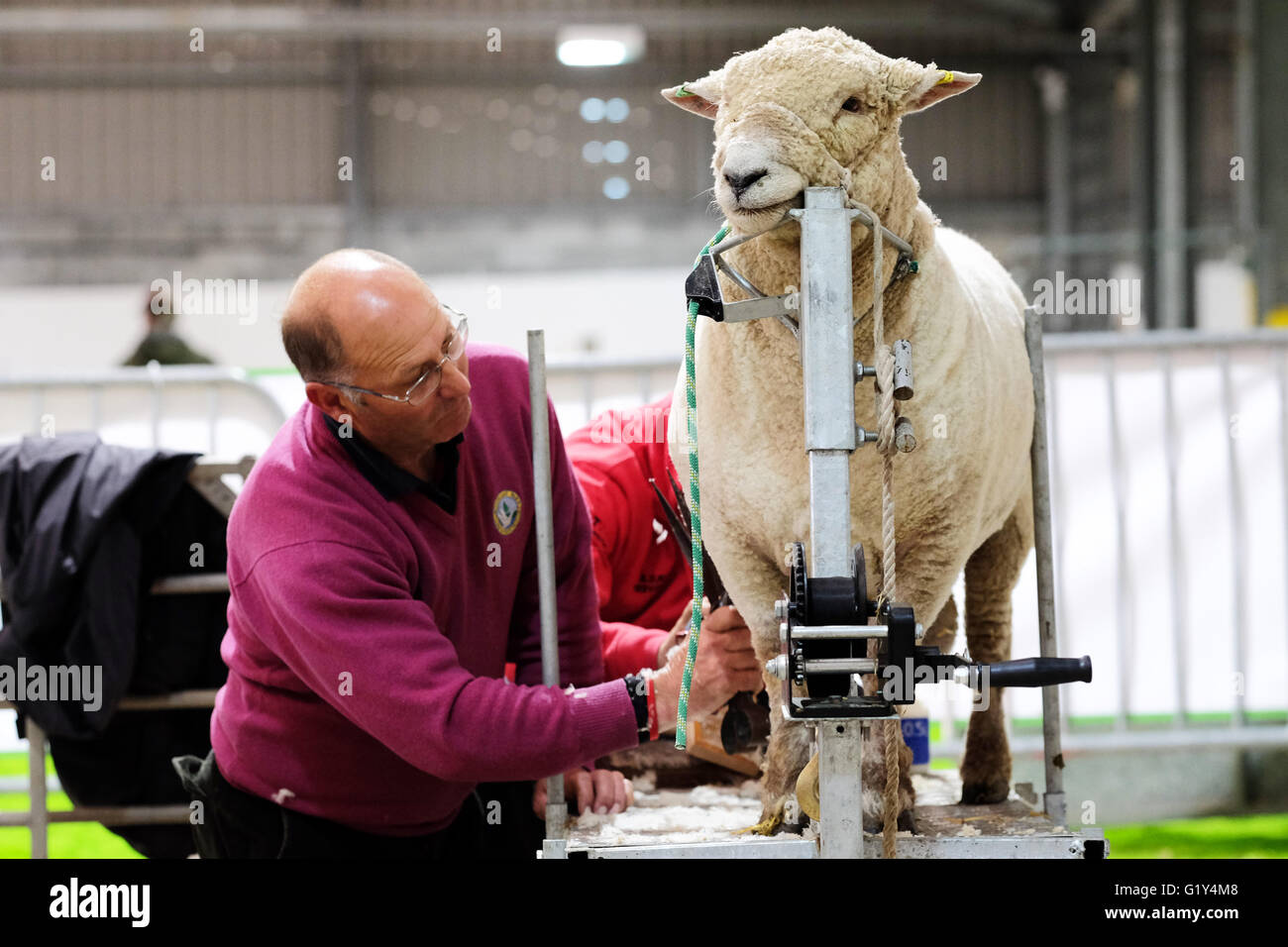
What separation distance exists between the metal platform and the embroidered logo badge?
47 cm

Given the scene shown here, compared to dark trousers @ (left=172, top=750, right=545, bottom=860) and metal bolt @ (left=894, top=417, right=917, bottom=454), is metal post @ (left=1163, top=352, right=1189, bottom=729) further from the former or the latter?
metal bolt @ (left=894, top=417, right=917, bottom=454)

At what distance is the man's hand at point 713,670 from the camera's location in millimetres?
1681

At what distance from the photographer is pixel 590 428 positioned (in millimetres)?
2479

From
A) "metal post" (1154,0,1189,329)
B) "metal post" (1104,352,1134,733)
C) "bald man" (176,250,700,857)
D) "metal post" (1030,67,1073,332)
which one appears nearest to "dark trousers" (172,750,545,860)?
"bald man" (176,250,700,857)

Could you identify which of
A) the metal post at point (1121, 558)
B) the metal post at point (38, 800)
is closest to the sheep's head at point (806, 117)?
the metal post at point (38, 800)

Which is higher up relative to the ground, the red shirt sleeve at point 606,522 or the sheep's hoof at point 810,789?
the red shirt sleeve at point 606,522

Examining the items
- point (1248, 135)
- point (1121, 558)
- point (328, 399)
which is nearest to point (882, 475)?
point (328, 399)

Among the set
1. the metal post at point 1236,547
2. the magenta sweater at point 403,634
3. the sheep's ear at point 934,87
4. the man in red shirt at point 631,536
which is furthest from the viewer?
the metal post at point 1236,547

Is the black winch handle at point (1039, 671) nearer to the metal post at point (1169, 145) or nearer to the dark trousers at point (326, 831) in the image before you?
the dark trousers at point (326, 831)

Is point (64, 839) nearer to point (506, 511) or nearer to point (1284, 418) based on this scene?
point (506, 511)

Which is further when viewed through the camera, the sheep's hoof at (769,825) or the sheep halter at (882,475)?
the sheep's hoof at (769,825)

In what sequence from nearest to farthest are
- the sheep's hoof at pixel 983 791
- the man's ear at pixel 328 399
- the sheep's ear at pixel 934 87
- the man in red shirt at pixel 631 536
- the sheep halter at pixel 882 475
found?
1. the sheep halter at pixel 882 475
2. the sheep's ear at pixel 934 87
3. the man's ear at pixel 328 399
4. the sheep's hoof at pixel 983 791
5. the man in red shirt at pixel 631 536

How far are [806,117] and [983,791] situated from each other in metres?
1.12
